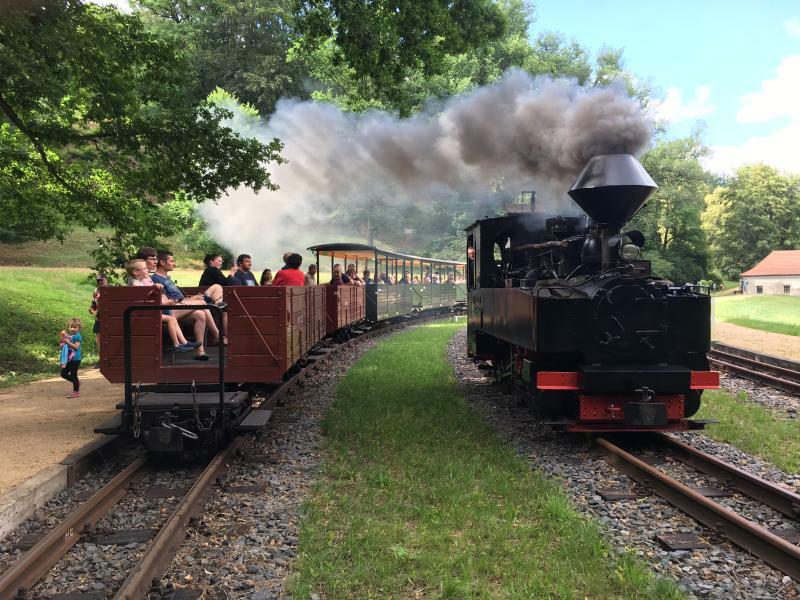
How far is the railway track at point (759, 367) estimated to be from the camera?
10151 millimetres

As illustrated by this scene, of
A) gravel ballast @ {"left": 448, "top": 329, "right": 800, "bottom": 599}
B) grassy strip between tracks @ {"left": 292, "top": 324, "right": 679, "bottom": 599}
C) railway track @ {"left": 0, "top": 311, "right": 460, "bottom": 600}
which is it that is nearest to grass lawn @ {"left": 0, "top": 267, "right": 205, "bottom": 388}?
railway track @ {"left": 0, "top": 311, "right": 460, "bottom": 600}

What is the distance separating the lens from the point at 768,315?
86.7ft

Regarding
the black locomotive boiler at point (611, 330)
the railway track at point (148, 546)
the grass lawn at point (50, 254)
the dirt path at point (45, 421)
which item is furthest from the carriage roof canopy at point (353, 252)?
the grass lawn at point (50, 254)

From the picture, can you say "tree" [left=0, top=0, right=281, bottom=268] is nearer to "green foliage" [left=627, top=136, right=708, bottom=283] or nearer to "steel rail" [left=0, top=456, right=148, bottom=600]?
"steel rail" [left=0, top=456, right=148, bottom=600]

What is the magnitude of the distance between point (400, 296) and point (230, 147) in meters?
13.3

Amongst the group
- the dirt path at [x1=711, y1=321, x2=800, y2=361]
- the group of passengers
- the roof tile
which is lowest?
the dirt path at [x1=711, y1=321, x2=800, y2=361]

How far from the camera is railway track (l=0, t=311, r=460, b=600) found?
3.42m

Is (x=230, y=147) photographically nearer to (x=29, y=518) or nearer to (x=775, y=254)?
(x=29, y=518)

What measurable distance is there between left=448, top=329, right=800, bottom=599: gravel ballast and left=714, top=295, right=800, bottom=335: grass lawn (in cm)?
1625

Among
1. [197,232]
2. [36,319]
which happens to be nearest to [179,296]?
[36,319]

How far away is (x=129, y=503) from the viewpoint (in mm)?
4910

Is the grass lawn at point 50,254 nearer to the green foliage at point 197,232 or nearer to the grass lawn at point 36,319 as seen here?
the green foliage at point 197,232

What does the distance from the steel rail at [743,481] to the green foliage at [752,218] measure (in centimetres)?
6411

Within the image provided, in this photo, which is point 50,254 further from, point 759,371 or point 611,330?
point 611,330
